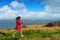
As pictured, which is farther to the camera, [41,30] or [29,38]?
[41,30]

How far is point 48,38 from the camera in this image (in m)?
24.9

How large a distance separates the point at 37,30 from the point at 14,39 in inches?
291

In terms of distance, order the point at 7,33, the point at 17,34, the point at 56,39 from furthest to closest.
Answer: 1. the point at 7,33
2. the point at 17,34
3. the point at 56,39

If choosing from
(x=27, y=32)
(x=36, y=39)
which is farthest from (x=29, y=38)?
(x=27, y=32)

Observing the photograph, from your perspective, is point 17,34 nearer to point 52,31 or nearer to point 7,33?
point 7,33

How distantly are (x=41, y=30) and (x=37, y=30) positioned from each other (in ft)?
1.68

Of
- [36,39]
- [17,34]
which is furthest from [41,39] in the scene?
[17,34]

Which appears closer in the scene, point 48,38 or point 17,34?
point 48,38

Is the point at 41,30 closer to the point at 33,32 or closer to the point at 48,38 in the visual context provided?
the point at 33,32

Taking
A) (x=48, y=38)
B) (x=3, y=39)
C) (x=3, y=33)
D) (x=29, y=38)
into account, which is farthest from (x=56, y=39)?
(x=3, y=33)

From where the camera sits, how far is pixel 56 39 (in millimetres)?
24109

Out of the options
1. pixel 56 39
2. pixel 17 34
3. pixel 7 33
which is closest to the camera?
pixel 56 39

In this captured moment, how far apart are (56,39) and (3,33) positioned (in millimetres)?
9420

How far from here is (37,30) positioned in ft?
104
